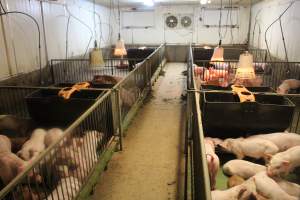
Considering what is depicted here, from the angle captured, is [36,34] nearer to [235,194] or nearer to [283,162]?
[235,194]

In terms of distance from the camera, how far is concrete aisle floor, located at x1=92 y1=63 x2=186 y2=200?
2738mm

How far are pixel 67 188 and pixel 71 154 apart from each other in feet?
1.13

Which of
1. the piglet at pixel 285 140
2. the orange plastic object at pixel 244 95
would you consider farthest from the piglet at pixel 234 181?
the orange plastic object at pixel 244 95

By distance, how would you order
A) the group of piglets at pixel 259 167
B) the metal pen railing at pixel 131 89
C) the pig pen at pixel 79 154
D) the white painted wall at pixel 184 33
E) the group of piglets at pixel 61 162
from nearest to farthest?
1. the pig pen at pixel 79 154
2. the group of piglets at pixel 61 162
3. the group of piglets at pixel 259 167
4. the metal pen railing at pixel 131 89
5. the white painted wall at pixel 184 33

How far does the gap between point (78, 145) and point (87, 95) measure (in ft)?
5.41

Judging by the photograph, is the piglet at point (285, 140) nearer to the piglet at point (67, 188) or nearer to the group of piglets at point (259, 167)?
the group of piglets at point (259, 167)

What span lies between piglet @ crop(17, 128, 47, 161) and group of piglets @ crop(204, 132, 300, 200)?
1.81 metres

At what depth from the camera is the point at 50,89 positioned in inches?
160

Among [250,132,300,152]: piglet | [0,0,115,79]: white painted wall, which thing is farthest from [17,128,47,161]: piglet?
[250,132,300,152]: piglet

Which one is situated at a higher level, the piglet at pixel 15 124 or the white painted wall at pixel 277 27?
the white painted wall at pixel 277 27

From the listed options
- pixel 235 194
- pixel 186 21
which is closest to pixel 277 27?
pixel 186 21

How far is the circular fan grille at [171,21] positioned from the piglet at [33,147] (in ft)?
30.6

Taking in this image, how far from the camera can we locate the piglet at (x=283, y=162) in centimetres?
245

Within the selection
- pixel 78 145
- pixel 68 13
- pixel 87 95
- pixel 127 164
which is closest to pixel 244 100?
pixel 127 164
